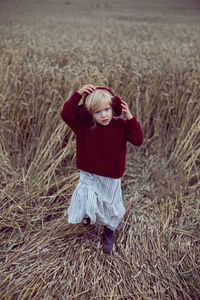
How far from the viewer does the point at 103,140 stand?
5.02 ft

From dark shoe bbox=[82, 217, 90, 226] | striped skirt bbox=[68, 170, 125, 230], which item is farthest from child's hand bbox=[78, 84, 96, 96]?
dark shoe bbox=[82, 217, 90, 226]

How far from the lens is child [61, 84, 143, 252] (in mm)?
1463

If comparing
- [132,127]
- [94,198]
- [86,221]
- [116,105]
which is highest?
[116,105]

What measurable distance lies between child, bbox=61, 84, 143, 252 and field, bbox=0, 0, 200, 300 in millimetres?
272

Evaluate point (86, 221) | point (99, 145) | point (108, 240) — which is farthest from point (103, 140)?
point (108, 240)

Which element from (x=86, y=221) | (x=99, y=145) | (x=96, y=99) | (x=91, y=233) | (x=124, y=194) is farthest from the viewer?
(x=124, y=194)

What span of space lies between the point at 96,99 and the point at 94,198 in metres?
0.60

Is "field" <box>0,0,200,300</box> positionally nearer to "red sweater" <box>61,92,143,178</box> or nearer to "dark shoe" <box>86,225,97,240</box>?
"dark shoe" <box>86,225,97,240</box>

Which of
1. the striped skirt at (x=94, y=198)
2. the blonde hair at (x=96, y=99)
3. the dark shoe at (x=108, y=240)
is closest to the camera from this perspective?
the blonde hair at (x=96, y=99)

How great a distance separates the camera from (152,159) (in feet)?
8.84

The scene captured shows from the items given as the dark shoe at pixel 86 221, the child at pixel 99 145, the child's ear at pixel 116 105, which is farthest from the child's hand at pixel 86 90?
the dark shoe at pixel 86 221

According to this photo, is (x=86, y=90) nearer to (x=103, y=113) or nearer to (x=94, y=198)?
(x=103, y=113)

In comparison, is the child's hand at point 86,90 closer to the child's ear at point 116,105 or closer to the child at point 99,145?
the child at point 99,145

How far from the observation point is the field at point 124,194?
165cm
